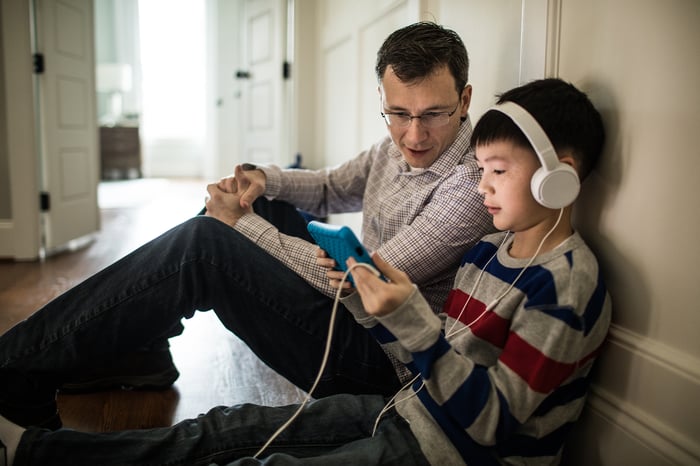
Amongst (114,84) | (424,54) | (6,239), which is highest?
(114,84)

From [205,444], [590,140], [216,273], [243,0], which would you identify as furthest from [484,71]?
[243,0]

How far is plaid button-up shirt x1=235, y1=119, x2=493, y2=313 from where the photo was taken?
45.2 inches

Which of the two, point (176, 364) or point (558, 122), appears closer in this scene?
point (558, 122)

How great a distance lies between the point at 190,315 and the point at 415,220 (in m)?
0.46


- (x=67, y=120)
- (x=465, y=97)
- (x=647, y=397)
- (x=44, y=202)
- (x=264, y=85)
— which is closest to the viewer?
(x=647, y=397)

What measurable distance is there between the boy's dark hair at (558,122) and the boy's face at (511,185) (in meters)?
0.02

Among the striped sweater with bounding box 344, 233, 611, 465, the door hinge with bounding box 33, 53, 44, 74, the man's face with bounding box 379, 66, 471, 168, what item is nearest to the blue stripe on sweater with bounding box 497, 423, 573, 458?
the striped sweater with bounding box 344, 233, 611, 465

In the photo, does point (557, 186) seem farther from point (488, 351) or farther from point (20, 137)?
point (20, 137)

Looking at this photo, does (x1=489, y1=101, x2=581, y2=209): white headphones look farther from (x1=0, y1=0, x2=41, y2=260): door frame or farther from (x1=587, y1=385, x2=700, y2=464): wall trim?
(x1=0, y1=0, x2=41, y2=260): door frame

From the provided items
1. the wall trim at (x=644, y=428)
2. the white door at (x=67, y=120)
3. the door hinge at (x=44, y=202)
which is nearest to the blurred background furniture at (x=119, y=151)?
the white door at (x=67, y=120)

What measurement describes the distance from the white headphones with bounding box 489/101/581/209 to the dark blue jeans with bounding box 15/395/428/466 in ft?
1.34

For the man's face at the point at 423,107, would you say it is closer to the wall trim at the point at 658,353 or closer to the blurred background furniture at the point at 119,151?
the wall trim at the point at 658,353

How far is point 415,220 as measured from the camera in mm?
1192

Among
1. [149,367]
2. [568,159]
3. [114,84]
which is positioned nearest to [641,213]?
[568,159]
